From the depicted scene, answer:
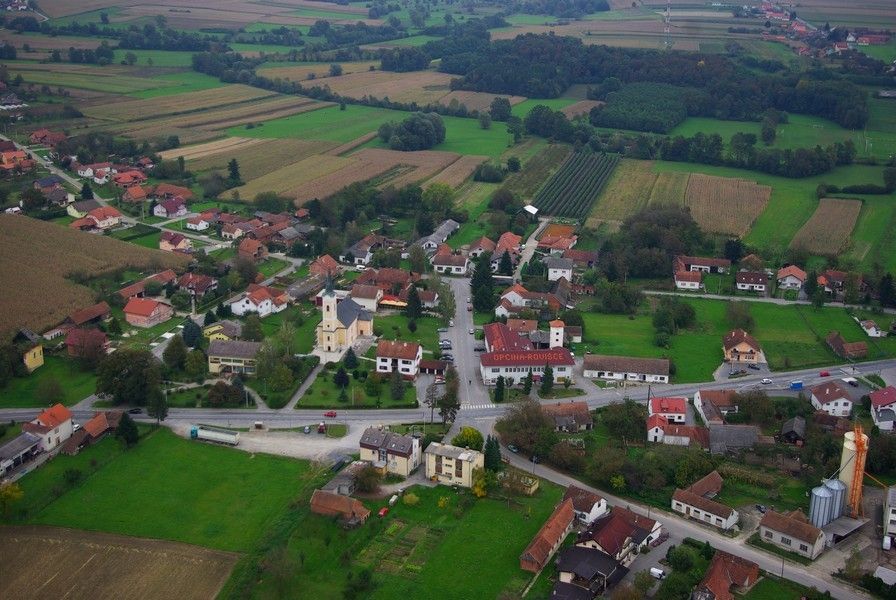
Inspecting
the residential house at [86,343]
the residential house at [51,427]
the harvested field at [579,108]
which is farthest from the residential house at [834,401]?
the harvested field at [579,108]

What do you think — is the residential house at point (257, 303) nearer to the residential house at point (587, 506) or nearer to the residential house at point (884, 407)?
the residential house at point (587, 506)

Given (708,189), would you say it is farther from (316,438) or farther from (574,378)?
(316,438)

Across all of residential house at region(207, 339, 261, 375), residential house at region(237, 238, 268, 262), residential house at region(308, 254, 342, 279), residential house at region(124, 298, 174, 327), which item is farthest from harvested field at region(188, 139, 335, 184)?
residential house at region(207, 339, 261, 375)

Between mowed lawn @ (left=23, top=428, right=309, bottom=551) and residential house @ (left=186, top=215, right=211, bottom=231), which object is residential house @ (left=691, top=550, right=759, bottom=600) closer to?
mowed lawn @ (left=23, top=428, right=309, bottom=551)

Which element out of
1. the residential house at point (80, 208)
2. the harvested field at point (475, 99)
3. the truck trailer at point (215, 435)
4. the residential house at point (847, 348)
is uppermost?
the truck trailer at point (215, 435)

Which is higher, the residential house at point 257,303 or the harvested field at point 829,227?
the residential house at point 257,303

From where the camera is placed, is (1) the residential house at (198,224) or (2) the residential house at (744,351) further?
(1) the residential house at (198,224)

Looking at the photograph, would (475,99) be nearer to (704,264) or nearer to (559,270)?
(704,264)
